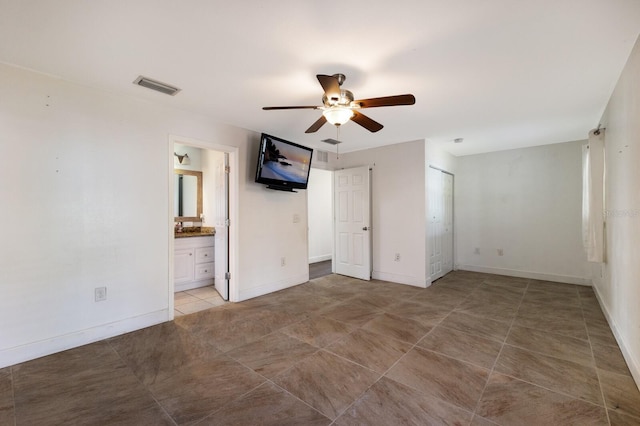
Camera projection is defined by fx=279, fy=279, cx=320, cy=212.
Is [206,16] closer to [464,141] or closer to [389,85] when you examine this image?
[389,85]

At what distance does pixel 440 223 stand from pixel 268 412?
4364mm

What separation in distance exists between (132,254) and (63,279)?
0.56m

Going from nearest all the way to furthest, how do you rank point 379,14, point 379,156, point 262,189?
point 379,14 → point 262,189 → point 379,156

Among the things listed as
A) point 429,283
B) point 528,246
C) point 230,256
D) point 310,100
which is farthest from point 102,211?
point 528,246

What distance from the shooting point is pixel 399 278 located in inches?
188

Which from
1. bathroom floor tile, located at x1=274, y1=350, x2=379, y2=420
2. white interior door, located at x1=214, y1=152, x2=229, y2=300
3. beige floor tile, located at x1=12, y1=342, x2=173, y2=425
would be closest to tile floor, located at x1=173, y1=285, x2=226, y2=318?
white interior door, located at x1=214, y1=152, x2=229, y2=300

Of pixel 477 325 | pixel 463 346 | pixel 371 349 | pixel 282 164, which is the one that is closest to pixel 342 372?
pixel 371 349

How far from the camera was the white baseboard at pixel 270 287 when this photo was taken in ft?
12.9

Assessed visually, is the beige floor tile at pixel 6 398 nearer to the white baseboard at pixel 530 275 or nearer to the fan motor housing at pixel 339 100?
the fan motor housing at pixel 339 100

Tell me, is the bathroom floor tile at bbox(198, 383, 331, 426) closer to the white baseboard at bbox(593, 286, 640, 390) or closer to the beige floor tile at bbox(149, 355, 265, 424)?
the beige floor tile at bbox(149, 355, 265, 424)

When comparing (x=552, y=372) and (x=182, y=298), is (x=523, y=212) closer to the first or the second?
(x=552, y=372)

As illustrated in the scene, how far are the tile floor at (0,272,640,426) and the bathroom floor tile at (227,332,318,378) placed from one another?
1cm

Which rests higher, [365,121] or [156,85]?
[156,85]

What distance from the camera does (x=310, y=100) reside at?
2994 mm
